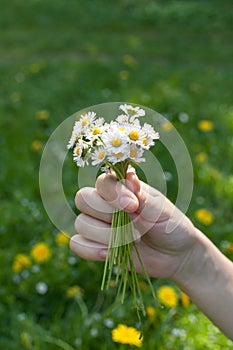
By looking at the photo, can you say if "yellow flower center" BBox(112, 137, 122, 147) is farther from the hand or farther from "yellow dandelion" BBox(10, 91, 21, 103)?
"yellow dandelion" BBox(10, 91, 21, 103)

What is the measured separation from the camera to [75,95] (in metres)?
3.48

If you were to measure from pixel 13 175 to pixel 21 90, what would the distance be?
1.21 m

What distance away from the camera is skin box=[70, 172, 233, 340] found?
104 centimetres

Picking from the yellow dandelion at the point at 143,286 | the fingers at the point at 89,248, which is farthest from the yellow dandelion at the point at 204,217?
the fingers at the point at 89,248

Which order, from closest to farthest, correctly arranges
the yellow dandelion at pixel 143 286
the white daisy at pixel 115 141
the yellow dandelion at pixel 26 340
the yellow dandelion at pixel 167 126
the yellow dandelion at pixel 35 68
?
the white daisy at pixel 115 141 < the yellow dandelion at pixel 26 340 < the yellow dandelion at pixel 143 286 < the yellow dandelion at pixel 167 126 < the yellow dandelion at pixel 35 68

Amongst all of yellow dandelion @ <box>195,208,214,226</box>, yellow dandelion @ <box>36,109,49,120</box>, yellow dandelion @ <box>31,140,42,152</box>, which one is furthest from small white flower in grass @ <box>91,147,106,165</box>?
yellow dandelion @ <box>36,109,49,120</box>

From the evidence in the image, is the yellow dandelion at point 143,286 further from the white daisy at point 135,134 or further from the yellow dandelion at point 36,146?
the yellow dandelion at point 36,146

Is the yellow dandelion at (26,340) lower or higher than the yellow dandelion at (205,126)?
lower

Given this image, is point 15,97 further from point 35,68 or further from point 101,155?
point 101,155

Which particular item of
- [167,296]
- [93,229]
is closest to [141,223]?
[93,229]

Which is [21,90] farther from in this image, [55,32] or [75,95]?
[55,32]

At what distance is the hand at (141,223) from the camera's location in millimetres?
949

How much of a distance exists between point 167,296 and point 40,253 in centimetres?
49

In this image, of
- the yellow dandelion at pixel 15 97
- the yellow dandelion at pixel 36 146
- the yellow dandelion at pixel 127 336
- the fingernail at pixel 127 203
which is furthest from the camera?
the yellow dandelion at pixel 15 97
